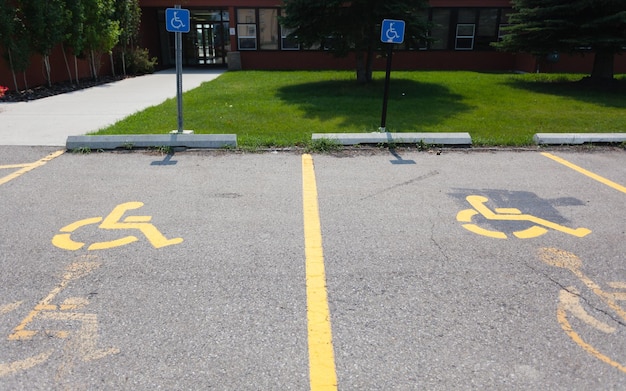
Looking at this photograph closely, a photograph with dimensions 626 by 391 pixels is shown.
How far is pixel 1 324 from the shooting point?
2.96 meters

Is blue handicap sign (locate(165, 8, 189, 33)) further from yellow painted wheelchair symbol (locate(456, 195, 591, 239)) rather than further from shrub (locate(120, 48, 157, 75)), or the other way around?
shrub (locate(120, 48, 157, 75))

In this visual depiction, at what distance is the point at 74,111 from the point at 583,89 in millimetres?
14786

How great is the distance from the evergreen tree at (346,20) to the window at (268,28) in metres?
10.2

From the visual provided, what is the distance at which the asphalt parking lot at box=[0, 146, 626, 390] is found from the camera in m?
2.63

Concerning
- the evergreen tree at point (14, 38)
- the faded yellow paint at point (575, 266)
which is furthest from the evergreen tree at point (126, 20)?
the faded yellow paint at point (575, 266)

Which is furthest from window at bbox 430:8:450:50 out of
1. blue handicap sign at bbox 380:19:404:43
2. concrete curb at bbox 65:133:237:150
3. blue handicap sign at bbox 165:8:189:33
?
concrete curb at bbox 65:133:237:150

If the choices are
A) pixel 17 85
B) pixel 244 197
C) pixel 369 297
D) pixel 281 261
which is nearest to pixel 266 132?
pixel 244 197

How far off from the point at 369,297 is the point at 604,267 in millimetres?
1969

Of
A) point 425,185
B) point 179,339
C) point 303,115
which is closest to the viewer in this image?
point 179,339

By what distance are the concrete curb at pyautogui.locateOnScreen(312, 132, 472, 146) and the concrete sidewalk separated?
3.27 meters

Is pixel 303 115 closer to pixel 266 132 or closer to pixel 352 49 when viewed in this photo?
pixel 266 132

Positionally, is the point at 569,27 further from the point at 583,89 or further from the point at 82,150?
the point at 82,150

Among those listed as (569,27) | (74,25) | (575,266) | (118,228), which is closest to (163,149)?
(118,228)

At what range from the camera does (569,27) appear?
46.6 ft
